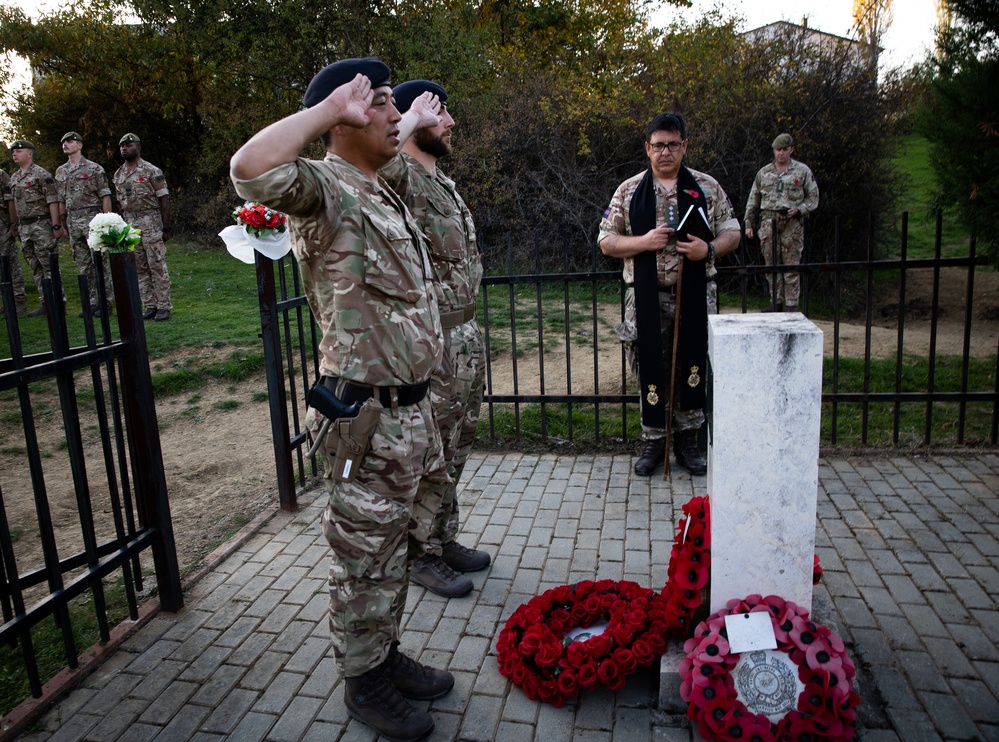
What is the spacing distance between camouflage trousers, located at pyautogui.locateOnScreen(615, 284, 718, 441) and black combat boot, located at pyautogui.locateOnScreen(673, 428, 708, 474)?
8cm

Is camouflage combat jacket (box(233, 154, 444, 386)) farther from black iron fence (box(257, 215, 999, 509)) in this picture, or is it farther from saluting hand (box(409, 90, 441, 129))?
black iron fence (box(257, 215, 999, 509))

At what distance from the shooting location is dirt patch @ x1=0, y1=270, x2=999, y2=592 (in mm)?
4910

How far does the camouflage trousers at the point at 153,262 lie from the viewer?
33.8ft

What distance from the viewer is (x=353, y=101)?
247 centimetres

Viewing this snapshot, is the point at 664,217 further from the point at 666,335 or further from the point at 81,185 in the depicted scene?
the point at 81,185

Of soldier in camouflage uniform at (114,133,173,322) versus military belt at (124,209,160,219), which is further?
military belt at (124,209,160,219)

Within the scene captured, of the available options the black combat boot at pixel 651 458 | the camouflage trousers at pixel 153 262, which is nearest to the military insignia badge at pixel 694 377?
the black combat boot at pixel 651 458

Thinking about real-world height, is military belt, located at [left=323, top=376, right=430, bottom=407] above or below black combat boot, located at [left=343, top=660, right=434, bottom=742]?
above

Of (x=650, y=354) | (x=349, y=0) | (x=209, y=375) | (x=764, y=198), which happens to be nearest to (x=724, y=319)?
(x=650, y=354)

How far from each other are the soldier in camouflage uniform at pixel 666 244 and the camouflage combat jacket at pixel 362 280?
2646mm

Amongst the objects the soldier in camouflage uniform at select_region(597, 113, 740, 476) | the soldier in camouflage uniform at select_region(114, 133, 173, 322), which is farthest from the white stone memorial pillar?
the soldier in camouflage uniform at select_region(114, 133, 173, 322)

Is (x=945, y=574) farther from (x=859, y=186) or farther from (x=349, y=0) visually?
(x=349, y=0)

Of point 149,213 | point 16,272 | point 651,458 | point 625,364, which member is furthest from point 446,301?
point 16,272

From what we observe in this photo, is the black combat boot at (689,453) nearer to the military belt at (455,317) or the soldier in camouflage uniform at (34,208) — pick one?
the military belt at (455,317)
